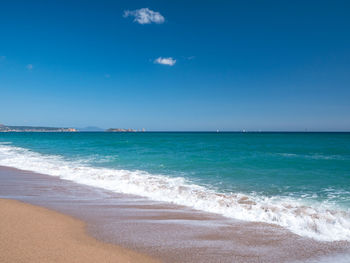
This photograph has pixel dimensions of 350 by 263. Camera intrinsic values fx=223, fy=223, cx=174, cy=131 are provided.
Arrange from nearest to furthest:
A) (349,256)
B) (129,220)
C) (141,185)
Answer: (349,256)
(129,220)
(141,185)

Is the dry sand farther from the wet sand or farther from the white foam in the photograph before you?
the white foam

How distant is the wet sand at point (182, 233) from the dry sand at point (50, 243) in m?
0.27

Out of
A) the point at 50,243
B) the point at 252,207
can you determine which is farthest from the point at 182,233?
the point at 252,207

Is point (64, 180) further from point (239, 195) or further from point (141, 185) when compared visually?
point (239, 195)

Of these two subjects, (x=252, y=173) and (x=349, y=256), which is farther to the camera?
(x=252, y=173)

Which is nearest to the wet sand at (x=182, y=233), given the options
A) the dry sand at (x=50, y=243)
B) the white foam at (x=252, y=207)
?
the dry sand at (x=50, y=243)

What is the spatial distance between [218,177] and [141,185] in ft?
14.8

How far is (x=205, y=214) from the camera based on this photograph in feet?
20.4

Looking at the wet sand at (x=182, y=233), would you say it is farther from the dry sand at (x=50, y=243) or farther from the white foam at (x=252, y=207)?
the white foam at (x=252, y=207)

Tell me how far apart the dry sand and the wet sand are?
10.5 inches

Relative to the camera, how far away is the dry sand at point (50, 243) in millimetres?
3549

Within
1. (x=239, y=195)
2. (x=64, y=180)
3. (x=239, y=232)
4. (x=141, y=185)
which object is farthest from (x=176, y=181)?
(x=239, y=232)

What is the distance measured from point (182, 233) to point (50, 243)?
2533 mm

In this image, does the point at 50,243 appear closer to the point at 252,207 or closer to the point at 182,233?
the point at 182,233
